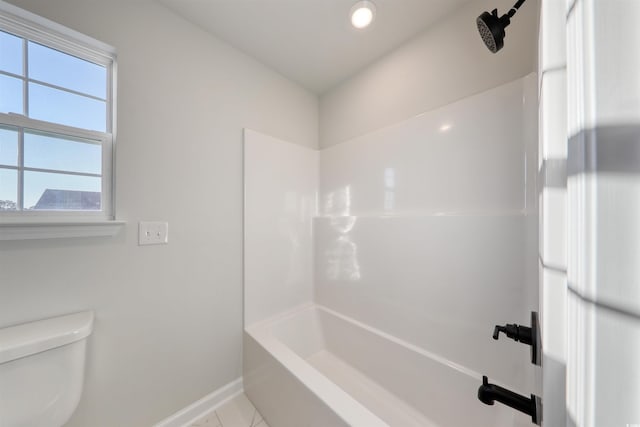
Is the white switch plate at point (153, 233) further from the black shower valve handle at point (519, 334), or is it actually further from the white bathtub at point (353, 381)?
the black shower valve handle at point (519, 334)

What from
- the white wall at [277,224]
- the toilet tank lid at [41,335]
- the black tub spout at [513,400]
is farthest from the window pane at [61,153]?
the black tub spout at [513,400]

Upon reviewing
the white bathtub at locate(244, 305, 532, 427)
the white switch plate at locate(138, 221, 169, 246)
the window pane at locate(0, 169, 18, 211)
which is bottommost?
the white bathtub at locate(244, 305, 532, 427)

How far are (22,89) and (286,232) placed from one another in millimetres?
1601

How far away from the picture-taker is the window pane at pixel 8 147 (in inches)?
37.2

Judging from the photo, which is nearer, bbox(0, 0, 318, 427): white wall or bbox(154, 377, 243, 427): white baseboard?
bbox(0, 0, 318, 427): white wall

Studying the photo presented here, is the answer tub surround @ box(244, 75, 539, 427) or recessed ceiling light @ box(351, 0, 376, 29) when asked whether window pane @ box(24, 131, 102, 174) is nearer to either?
tub surround @ box(244, 75, 539, 427)

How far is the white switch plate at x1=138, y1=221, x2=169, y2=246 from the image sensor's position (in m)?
1.23

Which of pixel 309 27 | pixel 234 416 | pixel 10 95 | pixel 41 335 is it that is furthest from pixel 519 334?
pixel 10 95

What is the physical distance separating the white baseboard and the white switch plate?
105cm

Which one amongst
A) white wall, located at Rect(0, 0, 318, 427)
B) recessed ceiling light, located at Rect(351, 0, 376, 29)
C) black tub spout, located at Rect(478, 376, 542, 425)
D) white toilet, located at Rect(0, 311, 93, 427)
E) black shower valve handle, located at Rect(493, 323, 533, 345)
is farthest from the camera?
recessed ceiling light, located at Rect(351, 0, 376, 29)

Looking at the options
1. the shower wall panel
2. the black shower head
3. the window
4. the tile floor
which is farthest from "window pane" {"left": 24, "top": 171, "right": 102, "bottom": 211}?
the black shower head

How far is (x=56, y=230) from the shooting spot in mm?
975

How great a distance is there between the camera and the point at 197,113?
57.1 inches

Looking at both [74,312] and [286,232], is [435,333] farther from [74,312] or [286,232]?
[74,312]
